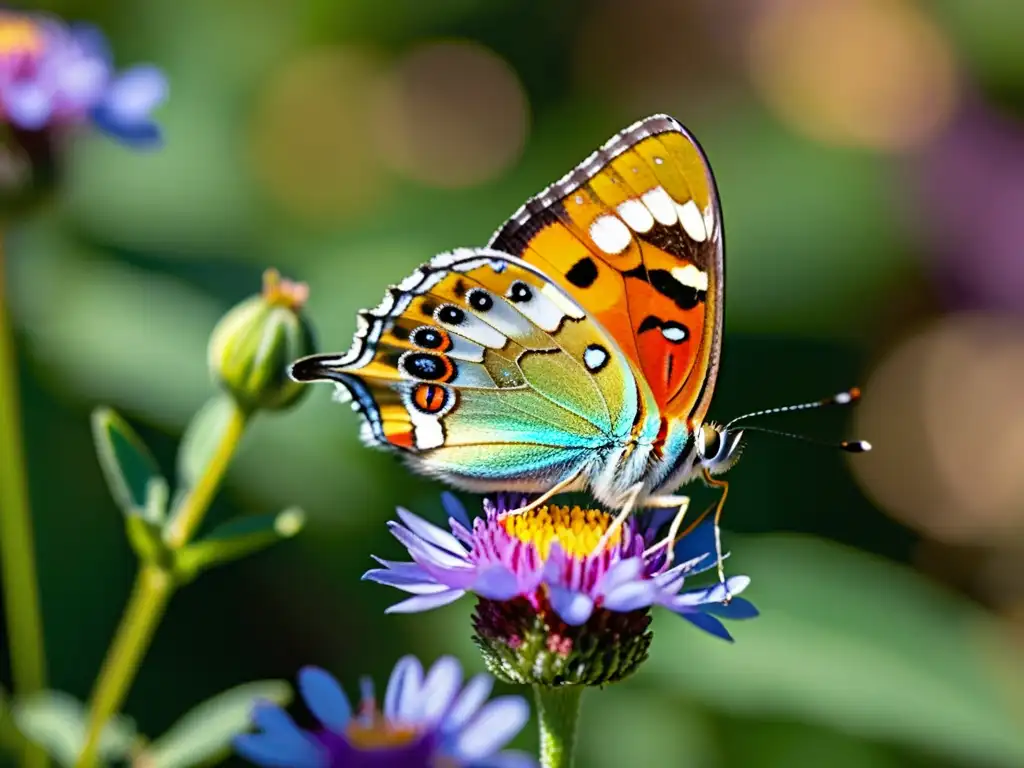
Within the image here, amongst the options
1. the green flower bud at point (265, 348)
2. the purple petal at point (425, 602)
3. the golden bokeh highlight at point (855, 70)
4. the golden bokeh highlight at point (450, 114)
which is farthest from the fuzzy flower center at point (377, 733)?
the golden bokeh highlight at point (855, 70)

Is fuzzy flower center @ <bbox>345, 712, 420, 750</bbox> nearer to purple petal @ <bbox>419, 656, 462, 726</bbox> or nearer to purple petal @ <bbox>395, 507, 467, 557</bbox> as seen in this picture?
purple petal @ <bbox>419, 656, 462, 726</bbox>

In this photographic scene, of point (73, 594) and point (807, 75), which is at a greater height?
point (807, 75)

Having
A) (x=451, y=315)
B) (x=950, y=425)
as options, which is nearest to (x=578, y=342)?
(x=451, y=315)

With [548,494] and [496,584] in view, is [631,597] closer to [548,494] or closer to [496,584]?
[496,584]

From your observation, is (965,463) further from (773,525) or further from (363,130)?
(363,130)

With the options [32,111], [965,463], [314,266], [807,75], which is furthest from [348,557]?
[807,75]

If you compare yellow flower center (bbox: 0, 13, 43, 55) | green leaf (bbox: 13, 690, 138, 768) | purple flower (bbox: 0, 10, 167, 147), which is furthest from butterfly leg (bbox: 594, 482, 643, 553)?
yellow flower center (bbox: 0, 13, 43, 55)

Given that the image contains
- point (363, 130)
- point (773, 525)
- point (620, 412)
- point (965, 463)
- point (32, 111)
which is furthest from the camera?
point (363, 130)
